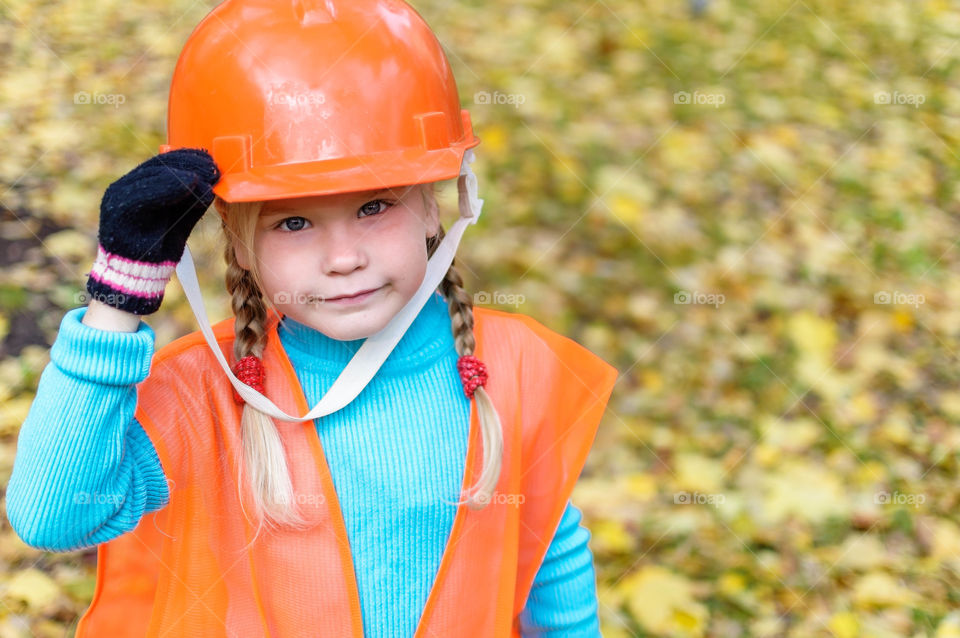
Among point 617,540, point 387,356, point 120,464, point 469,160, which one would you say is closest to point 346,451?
point 387,356

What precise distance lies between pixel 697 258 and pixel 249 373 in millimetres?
2818

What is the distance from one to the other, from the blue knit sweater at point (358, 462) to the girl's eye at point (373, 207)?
0.26m

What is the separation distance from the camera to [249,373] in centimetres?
167

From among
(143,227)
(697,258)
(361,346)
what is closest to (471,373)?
(361,346)

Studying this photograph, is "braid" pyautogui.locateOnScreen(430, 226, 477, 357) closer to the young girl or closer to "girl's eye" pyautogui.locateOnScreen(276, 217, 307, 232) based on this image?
the young girl

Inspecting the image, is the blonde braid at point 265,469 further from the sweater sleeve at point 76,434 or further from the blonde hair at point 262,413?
the sweater sleeve at point 76,434

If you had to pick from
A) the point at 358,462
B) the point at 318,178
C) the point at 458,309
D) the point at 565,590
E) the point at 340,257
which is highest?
the point at 318,178

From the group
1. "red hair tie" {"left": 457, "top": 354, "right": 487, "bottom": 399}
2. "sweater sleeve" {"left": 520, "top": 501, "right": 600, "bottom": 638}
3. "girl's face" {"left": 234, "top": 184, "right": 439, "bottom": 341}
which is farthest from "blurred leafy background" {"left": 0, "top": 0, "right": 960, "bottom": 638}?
"girl's face" {"left": 234, "top": 184, "right": 439, "bottom": 341}

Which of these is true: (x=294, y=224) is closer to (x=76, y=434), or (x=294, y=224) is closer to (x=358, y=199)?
(x=358, y=199)

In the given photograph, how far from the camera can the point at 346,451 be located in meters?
1.70

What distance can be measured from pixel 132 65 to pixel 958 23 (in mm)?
4698

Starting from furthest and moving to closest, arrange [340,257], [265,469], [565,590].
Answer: [565,590]
[265,469]
[340,257]

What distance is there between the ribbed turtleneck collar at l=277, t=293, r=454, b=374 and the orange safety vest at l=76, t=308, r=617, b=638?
29 mm

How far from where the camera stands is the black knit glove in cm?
142
